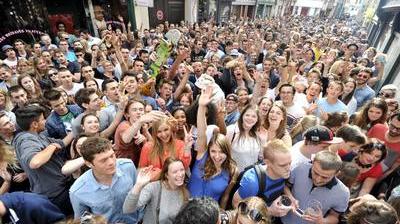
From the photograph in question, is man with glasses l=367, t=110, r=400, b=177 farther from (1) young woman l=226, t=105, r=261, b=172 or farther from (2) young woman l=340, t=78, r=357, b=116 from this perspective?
(1) young woman l=226, t=105, r=261, b=172

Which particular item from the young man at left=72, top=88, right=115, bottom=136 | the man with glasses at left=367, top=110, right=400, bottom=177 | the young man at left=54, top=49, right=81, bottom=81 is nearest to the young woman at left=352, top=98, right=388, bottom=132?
the man with glasses at left=367, top=110, right=400, bottom=177

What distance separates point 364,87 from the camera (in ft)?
16.9

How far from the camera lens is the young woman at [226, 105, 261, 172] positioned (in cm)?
301

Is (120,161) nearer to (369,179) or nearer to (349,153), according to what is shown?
(349,153)

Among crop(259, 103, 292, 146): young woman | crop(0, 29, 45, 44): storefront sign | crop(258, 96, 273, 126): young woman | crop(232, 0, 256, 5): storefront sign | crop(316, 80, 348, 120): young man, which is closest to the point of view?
crop(259, 103, 292, 146): young woman

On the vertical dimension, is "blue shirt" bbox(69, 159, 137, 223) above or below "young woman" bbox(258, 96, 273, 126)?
below

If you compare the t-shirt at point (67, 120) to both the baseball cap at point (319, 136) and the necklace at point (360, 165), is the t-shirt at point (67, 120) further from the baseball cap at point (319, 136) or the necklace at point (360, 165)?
the necklace at point (360, 165)

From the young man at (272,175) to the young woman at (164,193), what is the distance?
1.71 feet

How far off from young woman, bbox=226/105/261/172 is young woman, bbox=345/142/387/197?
38.7 inches

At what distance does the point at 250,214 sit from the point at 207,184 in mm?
724

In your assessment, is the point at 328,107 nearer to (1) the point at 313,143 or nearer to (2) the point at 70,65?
(1) the point at 313,143

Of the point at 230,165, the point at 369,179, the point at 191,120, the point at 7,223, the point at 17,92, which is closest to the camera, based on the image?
the point at 7,223

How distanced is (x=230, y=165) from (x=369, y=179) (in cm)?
149

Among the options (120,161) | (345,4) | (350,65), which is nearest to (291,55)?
(350,65)
